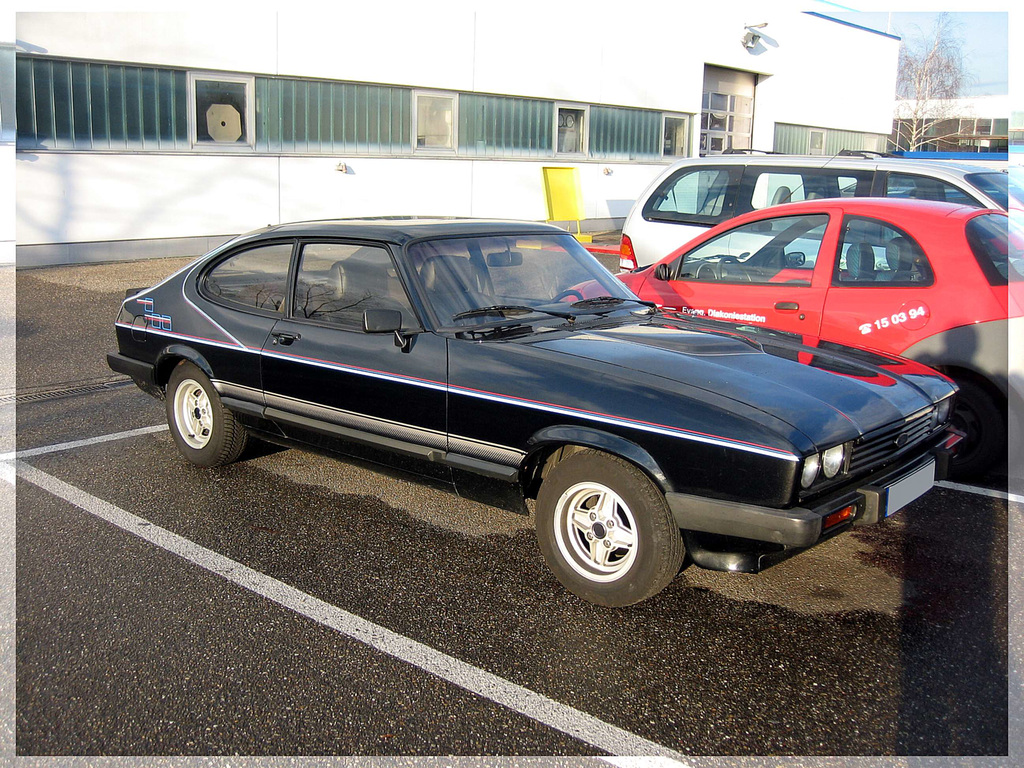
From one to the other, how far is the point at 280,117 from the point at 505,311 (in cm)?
1247

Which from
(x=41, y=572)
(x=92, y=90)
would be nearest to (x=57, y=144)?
(x=92, y=90)

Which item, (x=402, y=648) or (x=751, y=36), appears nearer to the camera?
(x=402, y=648)

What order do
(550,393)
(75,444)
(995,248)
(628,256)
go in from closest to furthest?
1. (550,393)
2. (995,248)
3. (75,444)
4. (628,256)

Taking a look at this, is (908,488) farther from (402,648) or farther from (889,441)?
(402,648)

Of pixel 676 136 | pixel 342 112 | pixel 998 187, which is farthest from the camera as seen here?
pixel 676 136

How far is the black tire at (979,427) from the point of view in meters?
5.15

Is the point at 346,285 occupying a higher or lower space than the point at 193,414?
higher

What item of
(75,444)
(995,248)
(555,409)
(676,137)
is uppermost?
(676,137)

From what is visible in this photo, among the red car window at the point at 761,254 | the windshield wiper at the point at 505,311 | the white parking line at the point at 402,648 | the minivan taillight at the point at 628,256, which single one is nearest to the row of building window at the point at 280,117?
the minivan taillight at the point at 628,256

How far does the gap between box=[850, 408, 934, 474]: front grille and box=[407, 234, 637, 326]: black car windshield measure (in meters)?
1.58

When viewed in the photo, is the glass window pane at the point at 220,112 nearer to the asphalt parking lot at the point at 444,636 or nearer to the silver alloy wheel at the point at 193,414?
the silver alloy wheel at the point at 193,414

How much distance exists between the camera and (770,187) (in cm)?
863

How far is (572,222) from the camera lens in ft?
64.6

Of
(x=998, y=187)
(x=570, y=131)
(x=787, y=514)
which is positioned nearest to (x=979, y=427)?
(x=787, y=514)
